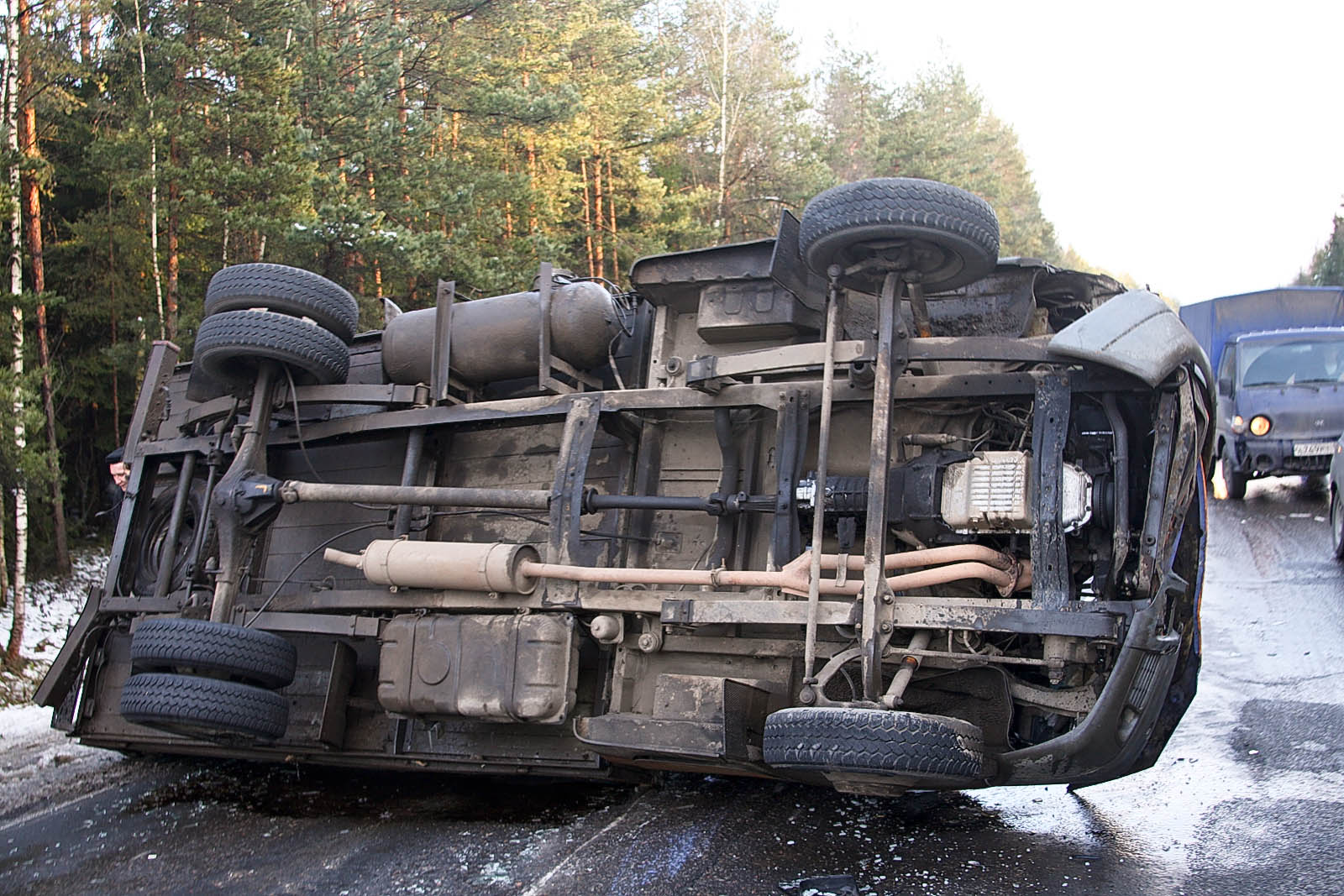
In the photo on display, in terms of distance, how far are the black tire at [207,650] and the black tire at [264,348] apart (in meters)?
1.28

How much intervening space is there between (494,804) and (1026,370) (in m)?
3.02

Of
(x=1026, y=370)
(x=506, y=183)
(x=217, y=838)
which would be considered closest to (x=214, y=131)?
(x=506, y=183)

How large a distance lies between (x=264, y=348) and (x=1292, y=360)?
11.1 meters

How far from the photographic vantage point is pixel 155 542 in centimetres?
625

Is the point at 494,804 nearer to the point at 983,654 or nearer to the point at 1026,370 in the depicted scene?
the point at 983,654

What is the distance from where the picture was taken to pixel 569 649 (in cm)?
440

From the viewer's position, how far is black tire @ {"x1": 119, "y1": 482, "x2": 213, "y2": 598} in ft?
19.6

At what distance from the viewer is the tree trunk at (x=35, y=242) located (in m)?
12.1

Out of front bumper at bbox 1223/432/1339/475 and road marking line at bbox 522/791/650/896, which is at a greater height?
front bumper at bbox 1223/432/1339/475

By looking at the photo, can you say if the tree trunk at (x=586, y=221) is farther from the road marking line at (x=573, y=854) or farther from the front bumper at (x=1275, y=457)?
the road marking line at (x=573, y=854)

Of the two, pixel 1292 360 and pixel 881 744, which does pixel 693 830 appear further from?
pixel 1292 360

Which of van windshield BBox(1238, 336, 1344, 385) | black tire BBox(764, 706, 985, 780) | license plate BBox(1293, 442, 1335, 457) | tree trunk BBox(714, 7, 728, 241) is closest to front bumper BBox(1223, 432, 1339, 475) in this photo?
license plate BBox(1293, 442, 1335, 457)

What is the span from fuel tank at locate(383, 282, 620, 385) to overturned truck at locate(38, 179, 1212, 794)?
2 centimetres

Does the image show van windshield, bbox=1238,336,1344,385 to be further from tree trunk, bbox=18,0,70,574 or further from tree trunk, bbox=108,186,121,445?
tree trunk, bbox=108,186,121,445
